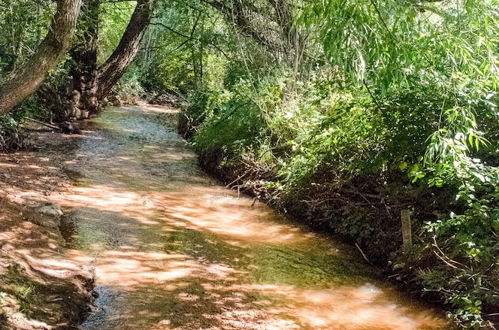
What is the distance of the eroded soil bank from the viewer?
13.9 ft

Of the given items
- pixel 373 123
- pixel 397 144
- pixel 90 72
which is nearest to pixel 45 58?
pixel 373 123

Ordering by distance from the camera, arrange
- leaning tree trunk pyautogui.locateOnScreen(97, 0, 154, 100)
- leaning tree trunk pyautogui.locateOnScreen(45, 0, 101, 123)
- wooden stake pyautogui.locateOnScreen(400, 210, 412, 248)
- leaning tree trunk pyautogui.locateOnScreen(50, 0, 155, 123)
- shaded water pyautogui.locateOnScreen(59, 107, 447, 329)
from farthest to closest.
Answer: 1. leaning tree trunk pyautogui.locateOnScreen(50, 0, 155, 123)
2. leaning tree trunk pyautogui.locateOnScreen(97, 0, 154, 100)
3. leaning tree trunk pyautogui.locateOnScreen(45, 0, 101, 123)
4. wooden stake pyautogui.locateOnScreen(400, 210, 412, 248)
5. shaded water pyautogui.locateOnScreen(59, 107, 447, 329)

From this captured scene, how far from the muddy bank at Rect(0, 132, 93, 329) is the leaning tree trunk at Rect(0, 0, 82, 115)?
126cm

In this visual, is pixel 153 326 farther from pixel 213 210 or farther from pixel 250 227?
pixel 213 210

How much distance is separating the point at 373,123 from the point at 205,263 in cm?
265

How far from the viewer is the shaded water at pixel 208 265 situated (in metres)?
4.21

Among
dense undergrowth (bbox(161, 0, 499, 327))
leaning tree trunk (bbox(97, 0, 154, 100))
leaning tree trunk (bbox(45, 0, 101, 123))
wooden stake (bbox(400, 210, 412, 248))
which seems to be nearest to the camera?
dense undergrowth (bbox(161, 0, 499, 327))

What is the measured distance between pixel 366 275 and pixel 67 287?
3.23 meters

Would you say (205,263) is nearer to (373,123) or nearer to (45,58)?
(373,123)

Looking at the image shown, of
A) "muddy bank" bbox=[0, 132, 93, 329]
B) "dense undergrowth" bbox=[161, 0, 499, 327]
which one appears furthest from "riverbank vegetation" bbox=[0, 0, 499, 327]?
"muddy bank" bbox=[0, 132, 93, 329]

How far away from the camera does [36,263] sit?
428cm

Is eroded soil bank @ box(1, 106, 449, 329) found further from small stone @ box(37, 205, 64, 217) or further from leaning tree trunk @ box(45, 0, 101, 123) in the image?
leaning tree trunk @ box(45, 0, 101, 123)

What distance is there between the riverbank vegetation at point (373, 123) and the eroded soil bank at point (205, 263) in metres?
0.48

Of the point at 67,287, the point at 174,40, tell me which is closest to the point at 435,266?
Answer: the point at 67,287
